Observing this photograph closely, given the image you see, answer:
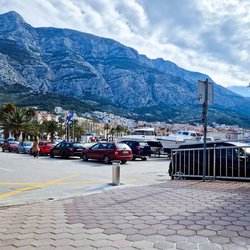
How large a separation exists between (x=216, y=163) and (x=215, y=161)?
0.53 ft

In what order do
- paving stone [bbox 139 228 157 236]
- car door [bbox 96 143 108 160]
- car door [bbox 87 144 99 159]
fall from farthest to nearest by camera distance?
car door [bbox 87 144 99 159] < car door [bbox 96 143 108 160] < paving stone [bbox 139 228 157 236]

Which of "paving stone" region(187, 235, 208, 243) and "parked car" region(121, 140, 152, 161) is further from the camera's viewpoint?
"parked car" region(121, 140, 152, 161)

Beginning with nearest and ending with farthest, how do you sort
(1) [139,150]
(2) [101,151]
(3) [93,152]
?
(2) [101,151]
(3) [93,152]
(1) [139,150]

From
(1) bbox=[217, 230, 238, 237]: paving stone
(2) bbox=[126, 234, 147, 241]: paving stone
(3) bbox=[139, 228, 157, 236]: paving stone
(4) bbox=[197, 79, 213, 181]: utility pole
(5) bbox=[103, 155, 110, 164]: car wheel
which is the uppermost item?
(4) bbox=[197, 79, 213, 181]: utility pole

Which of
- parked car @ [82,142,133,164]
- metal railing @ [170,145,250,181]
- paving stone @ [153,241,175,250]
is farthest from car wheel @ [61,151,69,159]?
paving stone @ [153,241,175,250]

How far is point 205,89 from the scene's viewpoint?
1038 cm

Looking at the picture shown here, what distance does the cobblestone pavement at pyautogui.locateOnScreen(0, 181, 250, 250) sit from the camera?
172 inches

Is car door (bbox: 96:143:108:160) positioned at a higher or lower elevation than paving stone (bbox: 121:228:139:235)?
higher

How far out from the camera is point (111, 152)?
22219 millimetres

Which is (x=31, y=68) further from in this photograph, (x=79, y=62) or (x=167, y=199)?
(x=167, y=199)

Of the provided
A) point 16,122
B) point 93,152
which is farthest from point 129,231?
point 16,122

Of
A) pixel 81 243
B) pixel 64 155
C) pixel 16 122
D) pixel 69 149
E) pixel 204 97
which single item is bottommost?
pixel 81 243

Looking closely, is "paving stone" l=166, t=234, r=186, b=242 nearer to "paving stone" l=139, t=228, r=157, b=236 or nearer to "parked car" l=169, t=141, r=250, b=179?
"paving stone" l=139, t=228, r=157, b=236

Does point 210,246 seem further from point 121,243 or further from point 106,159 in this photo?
point 106,159
